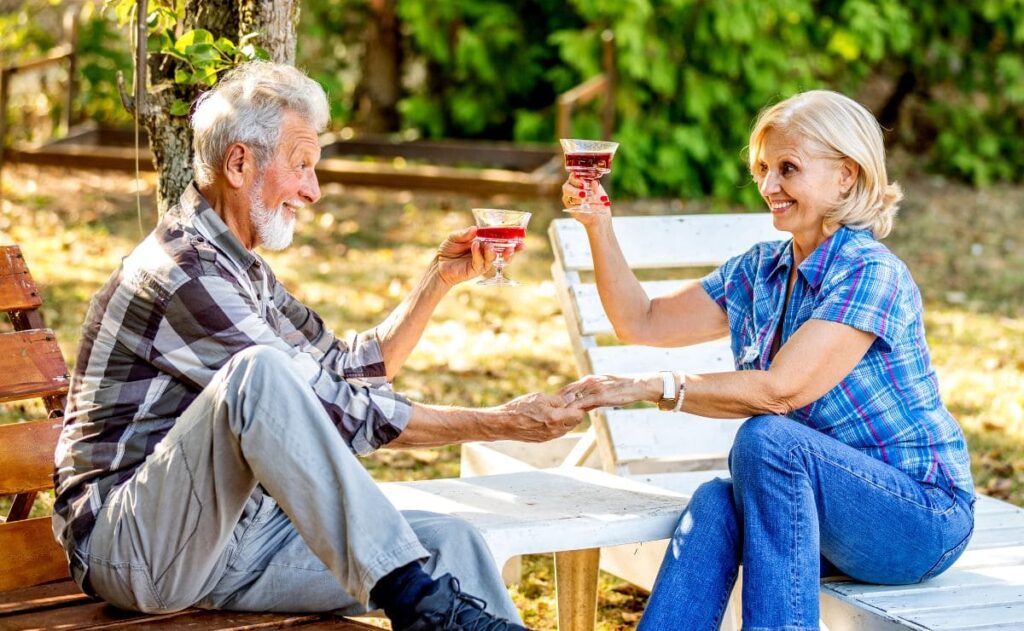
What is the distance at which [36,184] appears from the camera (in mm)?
10008

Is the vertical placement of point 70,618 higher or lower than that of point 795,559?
lower

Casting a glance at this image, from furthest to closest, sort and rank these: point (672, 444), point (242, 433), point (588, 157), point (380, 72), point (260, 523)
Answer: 1. point (380, 72)
2. point (672, 444)
3. point (588, 157)
4. point (260, 523)
5. point (242, 433)

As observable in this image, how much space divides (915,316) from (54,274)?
18.5 ft

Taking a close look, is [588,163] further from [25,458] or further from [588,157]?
[25,458]

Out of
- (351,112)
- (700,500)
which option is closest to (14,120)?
(351,112)

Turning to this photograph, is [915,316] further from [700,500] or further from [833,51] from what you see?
[833,51]

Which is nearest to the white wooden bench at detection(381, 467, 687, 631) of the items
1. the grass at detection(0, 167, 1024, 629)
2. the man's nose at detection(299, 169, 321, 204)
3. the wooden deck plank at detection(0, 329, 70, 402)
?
the grass at detection(0, 167, 1024, 629)

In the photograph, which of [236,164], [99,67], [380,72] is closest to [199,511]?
[236,164]

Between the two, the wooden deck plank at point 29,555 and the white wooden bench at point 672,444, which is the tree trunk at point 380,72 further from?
the wooden deck plank at point 29,555

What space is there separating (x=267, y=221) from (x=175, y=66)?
103cm

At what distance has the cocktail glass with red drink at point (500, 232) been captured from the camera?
3223mm

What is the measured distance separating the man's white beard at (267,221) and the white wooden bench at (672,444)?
1178 millimetres

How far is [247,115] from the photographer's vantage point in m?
2.88

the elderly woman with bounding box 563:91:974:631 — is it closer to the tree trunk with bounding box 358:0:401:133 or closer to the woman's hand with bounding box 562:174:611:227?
the woman's hand with bounding box 562:174:611:227
